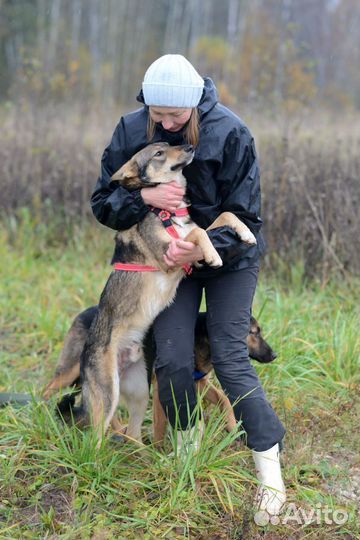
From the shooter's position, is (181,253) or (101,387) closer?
(181,253)

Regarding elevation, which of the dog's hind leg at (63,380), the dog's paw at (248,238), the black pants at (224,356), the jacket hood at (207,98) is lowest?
the dog's hind leg at (63,380)

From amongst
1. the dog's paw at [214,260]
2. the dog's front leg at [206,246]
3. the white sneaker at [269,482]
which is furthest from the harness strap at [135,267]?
the white sneaker at [269,482]

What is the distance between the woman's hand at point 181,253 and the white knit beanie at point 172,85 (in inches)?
25.7

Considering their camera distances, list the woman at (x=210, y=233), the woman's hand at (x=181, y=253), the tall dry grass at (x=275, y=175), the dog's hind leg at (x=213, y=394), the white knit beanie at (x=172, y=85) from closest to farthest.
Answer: the white knit beanie at (x=172, y=85) < the woman at (x=210, y=233) < the woman's hand at (x=181, y=253) < the dog's hind leg at (x=213, y=394) < the tall dry grass at (x=275, y=175)

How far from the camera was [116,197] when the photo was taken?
3418 mm

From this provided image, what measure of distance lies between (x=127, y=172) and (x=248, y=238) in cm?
69

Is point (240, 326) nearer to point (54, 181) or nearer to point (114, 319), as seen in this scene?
point (114, 319)

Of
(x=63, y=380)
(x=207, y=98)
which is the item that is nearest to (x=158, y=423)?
(x=63, y=380)

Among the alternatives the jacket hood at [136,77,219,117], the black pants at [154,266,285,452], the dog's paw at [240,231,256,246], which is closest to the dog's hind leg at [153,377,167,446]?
the black pants at [154,266,285,452]

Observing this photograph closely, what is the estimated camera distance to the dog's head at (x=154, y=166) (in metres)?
3.26

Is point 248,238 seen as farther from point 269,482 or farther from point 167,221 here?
point 269,482

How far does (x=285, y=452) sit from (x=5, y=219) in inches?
194

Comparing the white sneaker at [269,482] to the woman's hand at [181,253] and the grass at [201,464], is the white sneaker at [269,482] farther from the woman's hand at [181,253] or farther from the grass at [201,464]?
the woman's hand at [181,253]

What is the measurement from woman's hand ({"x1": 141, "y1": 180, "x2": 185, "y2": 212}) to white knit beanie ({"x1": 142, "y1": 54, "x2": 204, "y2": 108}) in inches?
17.9
